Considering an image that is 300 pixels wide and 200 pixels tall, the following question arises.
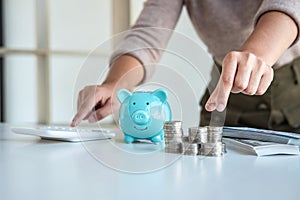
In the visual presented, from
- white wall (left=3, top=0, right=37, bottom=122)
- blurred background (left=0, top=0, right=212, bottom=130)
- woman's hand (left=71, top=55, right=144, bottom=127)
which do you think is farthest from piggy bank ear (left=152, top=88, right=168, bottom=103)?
white wall (left=3, top=0, right=37, bottom=122)

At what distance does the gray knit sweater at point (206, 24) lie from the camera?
0.96 metres

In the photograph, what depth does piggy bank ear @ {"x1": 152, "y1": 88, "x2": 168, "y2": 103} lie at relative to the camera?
0.67 meters

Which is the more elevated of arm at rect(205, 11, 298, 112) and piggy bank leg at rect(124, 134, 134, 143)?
arm at rect(205, 11, 298, 112)

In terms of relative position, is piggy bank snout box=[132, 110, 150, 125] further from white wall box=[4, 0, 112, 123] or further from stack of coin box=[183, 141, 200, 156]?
white wall box=[4, 0, 112, 123]

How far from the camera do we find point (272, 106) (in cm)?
108

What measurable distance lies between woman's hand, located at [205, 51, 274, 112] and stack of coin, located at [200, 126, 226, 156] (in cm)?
6

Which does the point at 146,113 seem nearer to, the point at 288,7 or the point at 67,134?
the point at 67,134

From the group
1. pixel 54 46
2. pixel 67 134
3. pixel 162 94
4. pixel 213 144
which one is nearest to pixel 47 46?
pixel 54 46

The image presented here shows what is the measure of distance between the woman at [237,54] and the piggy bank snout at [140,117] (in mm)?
102

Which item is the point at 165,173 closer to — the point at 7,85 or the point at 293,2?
the point at 293,2

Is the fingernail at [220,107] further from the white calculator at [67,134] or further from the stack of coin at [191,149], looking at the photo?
the white calculator at [67,134]

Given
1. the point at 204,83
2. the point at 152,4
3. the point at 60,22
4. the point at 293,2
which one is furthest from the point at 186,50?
the point at 60,22

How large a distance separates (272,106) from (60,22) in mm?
1637

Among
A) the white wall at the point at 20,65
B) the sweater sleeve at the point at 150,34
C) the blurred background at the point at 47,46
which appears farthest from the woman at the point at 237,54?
the white wall at the point at 20,65
